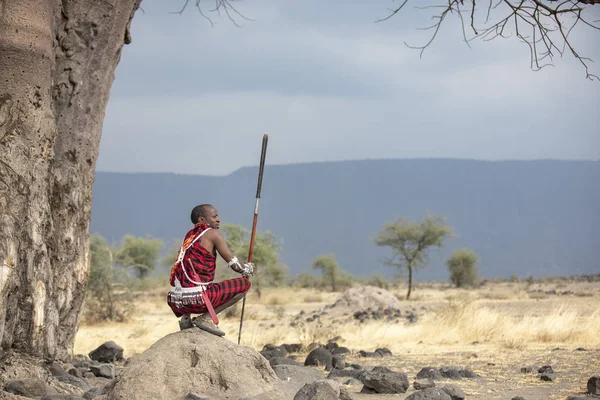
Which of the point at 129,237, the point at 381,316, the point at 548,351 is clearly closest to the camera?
the point at 548,351

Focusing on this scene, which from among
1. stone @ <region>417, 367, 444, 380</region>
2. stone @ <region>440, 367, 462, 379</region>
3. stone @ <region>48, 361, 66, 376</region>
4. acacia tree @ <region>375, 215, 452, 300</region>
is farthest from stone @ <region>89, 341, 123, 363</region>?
acacia tree @ <region>375, 215, 452, 300</region>

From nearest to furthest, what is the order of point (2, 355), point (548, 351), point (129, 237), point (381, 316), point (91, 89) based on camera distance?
1. point (2, 355)
2. point (91, 89)
3. point (548, 351)
4. point (381, 316)
5. point (129, 237)

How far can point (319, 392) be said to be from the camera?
668 centimetres

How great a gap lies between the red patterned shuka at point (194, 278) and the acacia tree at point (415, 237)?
3354cm

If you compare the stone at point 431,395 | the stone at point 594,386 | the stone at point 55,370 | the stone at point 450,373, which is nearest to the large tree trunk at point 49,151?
the stone at point 55,370

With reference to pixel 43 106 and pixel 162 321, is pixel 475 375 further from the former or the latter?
pixel 162 321

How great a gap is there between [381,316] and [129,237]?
37137 millimetres

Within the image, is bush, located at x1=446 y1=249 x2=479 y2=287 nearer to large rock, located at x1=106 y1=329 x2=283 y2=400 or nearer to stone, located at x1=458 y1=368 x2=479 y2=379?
stone, located at x1=458 y1=368 x2=479 y2=379

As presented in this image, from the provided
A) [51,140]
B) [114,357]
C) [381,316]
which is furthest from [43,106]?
[381,316]

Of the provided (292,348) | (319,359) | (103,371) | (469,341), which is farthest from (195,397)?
(469,341)

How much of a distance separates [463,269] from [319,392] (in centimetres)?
4121

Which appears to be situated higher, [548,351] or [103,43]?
[103,43]

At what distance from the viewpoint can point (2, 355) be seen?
8078mm

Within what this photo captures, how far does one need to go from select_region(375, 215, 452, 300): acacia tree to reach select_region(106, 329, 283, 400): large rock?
110 feet
